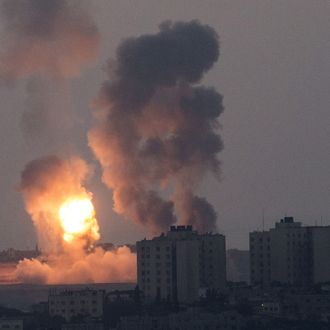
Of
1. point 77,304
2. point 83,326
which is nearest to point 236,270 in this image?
point 77,304

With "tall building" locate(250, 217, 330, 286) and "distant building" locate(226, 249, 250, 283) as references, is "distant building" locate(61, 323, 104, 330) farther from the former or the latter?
"distant building" locate(226, 249, 250, 283)

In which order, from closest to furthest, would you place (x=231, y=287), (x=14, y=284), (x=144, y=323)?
(x=144, y=323)
(x=231, y=287)
(x=14, y=284)

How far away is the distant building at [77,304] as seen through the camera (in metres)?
153

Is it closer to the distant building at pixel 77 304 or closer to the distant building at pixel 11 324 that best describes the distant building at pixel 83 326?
the distant building at pixel 11 324

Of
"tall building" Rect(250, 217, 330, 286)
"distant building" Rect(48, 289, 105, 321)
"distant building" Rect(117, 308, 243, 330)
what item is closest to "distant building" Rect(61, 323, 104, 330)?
"distant building" Rect(117, 308, 243, 330)

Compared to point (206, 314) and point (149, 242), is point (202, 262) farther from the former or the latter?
point (206, 314)

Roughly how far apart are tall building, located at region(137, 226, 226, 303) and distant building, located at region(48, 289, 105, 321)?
16.2 feet

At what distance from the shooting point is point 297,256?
166875 millimetres

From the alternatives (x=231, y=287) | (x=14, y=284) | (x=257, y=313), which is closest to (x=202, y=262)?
(x=231, y=287)

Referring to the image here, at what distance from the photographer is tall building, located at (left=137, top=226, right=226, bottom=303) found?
158500 millimetres

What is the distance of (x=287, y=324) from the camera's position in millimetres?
144750

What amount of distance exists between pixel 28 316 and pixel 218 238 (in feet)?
62.7

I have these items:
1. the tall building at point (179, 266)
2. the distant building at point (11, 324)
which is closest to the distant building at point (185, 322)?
the distant building at point (11, 324)

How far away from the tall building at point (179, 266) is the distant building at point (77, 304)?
16.2 feet
